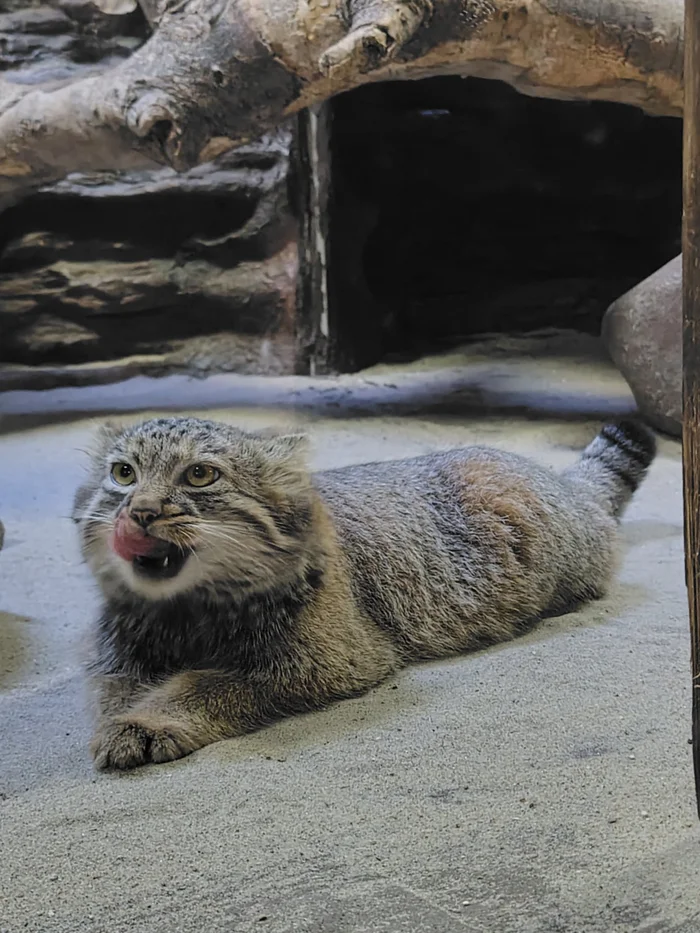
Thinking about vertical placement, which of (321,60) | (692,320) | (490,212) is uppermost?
(321,60)

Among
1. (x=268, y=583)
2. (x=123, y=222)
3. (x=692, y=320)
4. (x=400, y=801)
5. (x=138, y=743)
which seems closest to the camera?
(x=692, y=320)

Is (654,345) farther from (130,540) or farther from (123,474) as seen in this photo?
(130,540)

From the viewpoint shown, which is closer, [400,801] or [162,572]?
[400,801]

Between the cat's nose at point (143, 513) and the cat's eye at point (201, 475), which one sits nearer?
the cat's nose at point (143, 513)

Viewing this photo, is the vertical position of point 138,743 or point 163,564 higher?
point 163,564

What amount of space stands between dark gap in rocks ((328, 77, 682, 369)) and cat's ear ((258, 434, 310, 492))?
19.2 feet

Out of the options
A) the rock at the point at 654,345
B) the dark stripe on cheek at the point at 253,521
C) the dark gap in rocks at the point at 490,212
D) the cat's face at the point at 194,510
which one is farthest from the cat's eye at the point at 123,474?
the dark gap in rocks at the point at 490,212

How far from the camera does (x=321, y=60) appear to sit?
528 centimetres

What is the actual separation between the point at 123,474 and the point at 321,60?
10.8ft

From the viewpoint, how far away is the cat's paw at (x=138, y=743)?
2510 mm

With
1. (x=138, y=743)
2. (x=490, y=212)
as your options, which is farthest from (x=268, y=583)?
(x=490, y=212)

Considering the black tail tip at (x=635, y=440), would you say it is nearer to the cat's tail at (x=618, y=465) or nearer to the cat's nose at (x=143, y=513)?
the cat's tail at (x=618, y=465)

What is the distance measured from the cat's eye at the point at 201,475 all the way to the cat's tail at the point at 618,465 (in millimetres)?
1826

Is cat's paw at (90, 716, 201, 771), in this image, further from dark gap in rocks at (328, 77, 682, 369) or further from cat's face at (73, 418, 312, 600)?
dark gap in rocks at (328, 77, 682, 369)
